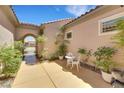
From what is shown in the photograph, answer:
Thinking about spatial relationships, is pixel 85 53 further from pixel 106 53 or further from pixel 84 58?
pixel 106 53

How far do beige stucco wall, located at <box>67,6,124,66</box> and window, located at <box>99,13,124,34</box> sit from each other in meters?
0.22

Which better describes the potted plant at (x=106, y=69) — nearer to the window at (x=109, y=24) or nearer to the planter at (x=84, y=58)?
the window at (x=109, y=24)

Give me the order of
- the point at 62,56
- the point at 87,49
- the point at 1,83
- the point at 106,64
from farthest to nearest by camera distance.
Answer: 1. the point at 62,56
2. the point at 87,49
3. the point at 106,64
4. the point at 1,83

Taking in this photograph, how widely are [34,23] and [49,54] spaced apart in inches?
176

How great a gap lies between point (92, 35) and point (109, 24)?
1521mm

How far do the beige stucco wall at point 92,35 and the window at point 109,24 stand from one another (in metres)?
0.22

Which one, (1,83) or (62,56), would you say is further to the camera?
(62,56)

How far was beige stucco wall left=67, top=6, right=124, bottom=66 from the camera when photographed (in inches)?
253

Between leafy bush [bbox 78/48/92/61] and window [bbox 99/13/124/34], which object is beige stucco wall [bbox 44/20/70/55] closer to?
leafy bush [bbox 78/48/92/61]

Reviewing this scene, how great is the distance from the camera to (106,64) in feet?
18.3

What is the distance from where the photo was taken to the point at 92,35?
26.6 ft

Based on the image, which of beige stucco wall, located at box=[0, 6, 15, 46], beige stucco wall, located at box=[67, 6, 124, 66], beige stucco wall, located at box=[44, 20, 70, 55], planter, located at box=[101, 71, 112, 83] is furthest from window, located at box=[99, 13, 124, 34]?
beige stucco wall, located at box=[44, 20, 70, 55]
